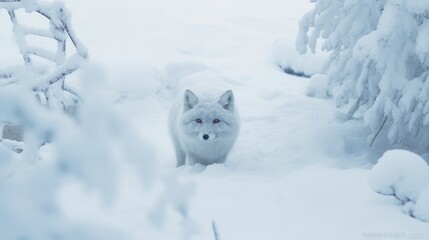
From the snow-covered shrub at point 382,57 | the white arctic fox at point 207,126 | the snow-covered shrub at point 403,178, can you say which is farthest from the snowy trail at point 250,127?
the snow-covered shrub at point 382,57

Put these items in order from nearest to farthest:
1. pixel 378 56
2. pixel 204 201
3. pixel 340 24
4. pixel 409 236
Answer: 1. pixel 409 236
2. pixel 204 201
3. pixel 378 56
4. pixel 340 24

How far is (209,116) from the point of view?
19.9ft

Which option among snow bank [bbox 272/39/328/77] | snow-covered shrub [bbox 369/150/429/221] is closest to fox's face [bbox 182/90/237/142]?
snow-covered shrub [bbox 369/150/429/221]

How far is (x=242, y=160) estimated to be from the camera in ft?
21.6

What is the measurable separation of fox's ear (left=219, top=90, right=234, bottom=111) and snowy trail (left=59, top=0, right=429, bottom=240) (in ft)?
2.69

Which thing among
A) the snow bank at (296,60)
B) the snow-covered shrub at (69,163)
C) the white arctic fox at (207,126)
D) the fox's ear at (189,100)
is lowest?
the snow bank at (296,60)

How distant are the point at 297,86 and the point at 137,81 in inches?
147

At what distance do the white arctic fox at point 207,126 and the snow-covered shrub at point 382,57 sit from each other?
147 cm

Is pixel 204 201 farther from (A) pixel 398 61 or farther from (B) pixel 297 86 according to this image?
(B) pixel 297 86

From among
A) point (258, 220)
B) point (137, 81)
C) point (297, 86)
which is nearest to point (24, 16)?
point (137, 81)

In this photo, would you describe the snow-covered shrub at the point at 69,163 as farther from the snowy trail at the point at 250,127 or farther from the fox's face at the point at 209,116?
the fox's face at the point at 209,116

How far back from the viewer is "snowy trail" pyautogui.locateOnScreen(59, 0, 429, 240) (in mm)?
3184

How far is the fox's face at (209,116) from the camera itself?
603cm

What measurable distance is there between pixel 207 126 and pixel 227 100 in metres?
0.49
